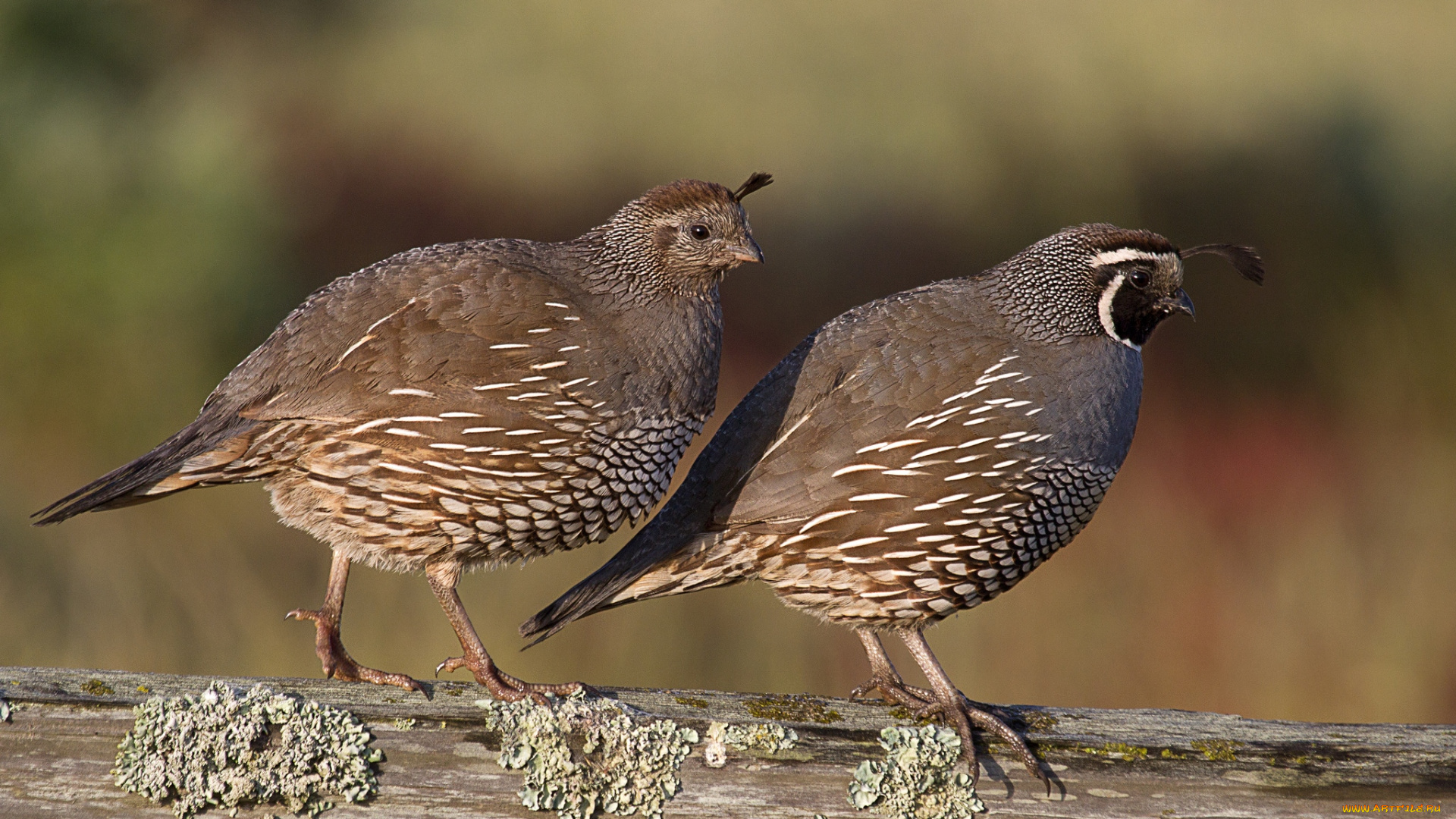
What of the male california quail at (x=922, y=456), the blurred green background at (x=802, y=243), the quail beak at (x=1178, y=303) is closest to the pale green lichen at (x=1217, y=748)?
the male california quail at (x=922, y=456)

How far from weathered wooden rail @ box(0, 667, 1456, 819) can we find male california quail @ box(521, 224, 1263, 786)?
46 centimetres

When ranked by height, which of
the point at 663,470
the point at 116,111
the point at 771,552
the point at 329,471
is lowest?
the point at 771,552

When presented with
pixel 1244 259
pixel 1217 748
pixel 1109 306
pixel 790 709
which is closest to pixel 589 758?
pixel 790 709

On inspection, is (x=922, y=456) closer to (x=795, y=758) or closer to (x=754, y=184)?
(x=754, y=184)

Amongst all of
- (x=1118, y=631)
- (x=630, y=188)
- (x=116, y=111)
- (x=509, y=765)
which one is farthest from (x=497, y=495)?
(x=116, y=111)

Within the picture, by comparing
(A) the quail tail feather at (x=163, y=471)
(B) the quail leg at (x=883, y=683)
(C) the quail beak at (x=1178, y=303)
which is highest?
(A) the quail tail feather at (x=163, y=471)

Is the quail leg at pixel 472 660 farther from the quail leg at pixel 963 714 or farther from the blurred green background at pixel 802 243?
the blurred green background at pixel 802 243

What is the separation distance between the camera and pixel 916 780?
2.15m

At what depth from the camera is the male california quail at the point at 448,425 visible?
262 centimetres

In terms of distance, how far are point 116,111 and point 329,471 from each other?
176 inches

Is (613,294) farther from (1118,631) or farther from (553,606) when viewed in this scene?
(1118,631)

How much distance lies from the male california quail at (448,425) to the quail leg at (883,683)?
651 mm

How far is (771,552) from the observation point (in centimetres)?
293

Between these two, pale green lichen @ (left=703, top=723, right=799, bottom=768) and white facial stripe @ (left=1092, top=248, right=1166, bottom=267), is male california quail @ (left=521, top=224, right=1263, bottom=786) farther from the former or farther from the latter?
pale green lichen @ (left=703, top=723, right=799, bottom=768)
